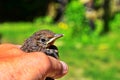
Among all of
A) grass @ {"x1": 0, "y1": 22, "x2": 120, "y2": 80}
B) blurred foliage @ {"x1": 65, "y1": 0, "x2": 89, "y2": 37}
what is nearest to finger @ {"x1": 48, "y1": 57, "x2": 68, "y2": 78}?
grass @ {"x1": 0, "y1": 22, "x2": 120, "y2": 80}

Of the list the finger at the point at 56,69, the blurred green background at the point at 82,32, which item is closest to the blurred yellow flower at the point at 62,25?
the blurred green background at the point at 82,32

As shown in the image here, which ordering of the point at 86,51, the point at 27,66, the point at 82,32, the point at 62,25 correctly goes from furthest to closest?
the point at 62,25
the point at 82,32
the point at 86,51
the point at 27,66

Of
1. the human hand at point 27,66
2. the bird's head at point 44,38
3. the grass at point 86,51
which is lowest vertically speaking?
the grass at point 86,51

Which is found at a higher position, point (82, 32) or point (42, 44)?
point (42, 44)

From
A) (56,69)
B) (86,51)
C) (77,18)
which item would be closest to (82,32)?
(77,18)

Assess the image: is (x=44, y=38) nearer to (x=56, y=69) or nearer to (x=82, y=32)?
(x=56, y=69)

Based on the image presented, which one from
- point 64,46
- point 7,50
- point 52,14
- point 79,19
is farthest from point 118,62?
point 7,50

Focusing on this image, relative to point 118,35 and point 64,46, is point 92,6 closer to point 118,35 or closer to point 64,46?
point 118,35

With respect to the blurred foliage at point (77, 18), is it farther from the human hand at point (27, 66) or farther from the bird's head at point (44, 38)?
the human hand at point (27, 66)
